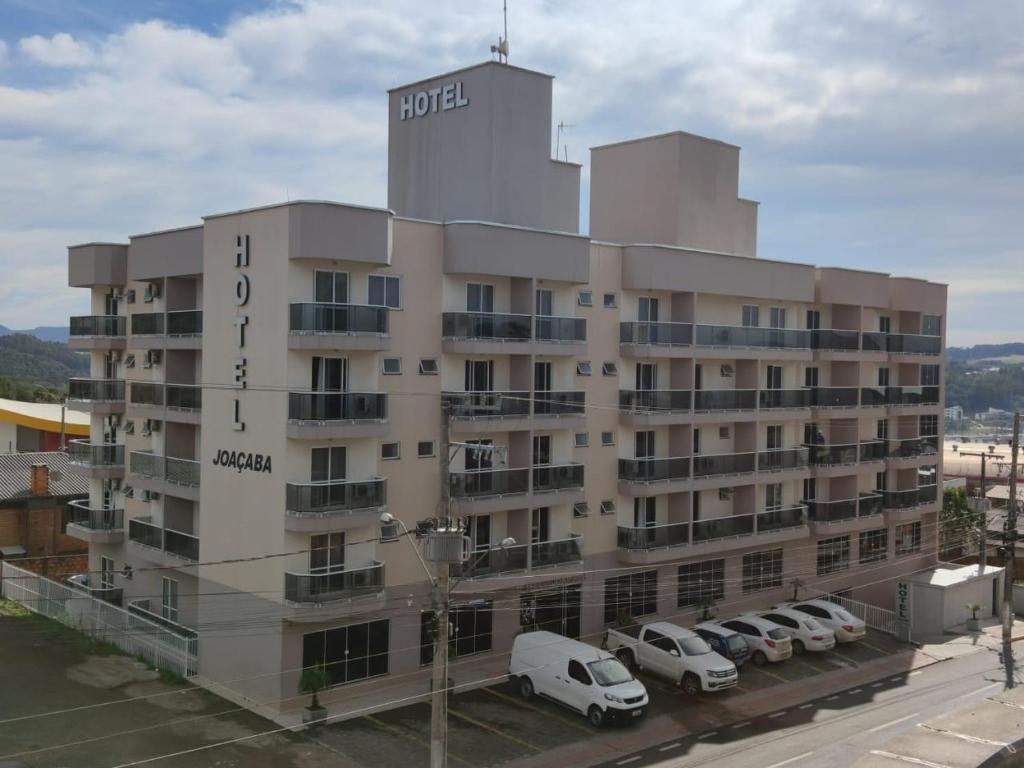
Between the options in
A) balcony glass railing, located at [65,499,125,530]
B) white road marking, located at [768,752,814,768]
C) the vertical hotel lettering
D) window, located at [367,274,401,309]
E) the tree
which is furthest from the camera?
the tree

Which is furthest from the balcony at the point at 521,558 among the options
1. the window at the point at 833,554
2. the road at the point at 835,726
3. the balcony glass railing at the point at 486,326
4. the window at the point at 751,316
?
the window at the point at 833,554

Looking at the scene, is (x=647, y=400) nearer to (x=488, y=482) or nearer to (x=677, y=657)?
(x=488, y=482)

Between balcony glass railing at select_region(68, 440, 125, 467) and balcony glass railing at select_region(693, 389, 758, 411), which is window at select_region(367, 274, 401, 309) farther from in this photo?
balcony glass railing at select_region(68, 440, 125, 467)

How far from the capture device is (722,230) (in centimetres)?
3934

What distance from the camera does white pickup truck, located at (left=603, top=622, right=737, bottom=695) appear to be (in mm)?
29625

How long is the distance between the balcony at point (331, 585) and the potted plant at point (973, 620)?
25.9 metres

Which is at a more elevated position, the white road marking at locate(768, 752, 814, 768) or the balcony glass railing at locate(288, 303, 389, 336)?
the balcony glass railing at locate(288, 303, 389, 336)

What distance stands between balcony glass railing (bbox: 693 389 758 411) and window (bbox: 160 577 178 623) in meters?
18.6

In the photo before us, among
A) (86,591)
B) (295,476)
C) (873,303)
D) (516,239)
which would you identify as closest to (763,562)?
(873,303)

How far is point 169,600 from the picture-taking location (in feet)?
105

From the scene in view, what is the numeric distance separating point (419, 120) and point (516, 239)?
7373mm

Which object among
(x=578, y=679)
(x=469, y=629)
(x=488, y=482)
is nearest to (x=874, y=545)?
(x=469, y=629)

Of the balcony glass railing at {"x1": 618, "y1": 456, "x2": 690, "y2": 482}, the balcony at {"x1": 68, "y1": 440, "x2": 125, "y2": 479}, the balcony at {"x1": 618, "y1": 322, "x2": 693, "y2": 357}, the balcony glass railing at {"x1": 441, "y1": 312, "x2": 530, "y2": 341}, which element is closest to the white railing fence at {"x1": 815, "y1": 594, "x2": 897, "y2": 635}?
the balcony glass railing at {"x1": 618, "y1": 456, "x2": 690, "y2": 482}

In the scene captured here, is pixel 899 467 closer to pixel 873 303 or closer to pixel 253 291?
pixel 873 303
